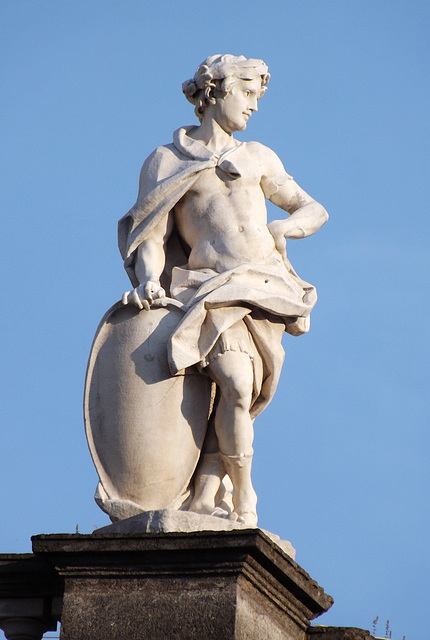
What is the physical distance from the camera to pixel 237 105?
13195 mm

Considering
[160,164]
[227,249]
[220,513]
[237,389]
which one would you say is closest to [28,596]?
[220,513]

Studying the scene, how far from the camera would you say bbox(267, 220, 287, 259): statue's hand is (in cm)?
1300

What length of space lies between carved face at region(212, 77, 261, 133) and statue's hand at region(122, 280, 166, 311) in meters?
1.63

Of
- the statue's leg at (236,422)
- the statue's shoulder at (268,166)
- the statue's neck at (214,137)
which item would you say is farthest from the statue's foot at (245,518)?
the statue's neck at (214,137)

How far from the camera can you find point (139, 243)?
12992 mm

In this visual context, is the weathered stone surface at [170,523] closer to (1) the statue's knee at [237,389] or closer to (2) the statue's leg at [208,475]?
(2) the statue's leg at [208,475]

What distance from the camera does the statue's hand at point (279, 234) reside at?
13.0 metres

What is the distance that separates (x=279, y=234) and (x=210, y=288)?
88cm

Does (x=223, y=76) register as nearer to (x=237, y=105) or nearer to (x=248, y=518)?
(x=237, y=105)

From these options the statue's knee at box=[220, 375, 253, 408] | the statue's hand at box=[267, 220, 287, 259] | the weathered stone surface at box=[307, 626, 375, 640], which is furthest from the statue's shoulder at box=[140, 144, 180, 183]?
the weathered stone surface at box=[307, 626, 375, 640]

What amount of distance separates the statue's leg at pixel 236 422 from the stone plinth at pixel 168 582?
0.89m

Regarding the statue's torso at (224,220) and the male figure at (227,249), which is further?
the statue's torso at (224,220)

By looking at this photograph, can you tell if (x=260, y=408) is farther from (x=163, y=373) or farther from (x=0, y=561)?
(x=0, y=561)

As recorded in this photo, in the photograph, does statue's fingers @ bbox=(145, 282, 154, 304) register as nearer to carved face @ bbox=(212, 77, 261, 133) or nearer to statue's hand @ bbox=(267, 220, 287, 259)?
statue's hand @ bbox=(267, 220, 287, 259)
